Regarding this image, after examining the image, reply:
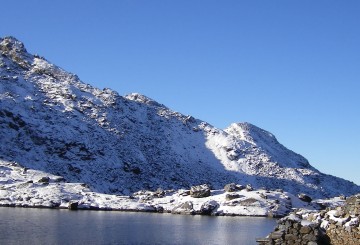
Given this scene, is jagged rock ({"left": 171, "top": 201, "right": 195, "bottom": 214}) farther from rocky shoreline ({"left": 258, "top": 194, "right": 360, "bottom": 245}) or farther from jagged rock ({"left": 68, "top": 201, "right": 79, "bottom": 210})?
rocky shoreline ({"left": 258, "top": 194, "right": 360, "bottom": 245})

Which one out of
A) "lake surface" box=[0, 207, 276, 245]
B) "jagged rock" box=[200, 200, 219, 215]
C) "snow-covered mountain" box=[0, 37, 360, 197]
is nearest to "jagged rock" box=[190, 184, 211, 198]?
"jagged rock" box=[200, 200, 219, 215]

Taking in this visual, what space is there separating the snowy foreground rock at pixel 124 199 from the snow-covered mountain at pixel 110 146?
1509cm

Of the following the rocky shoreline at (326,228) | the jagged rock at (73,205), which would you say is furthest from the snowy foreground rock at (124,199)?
the rocky shoreline at (326,228)

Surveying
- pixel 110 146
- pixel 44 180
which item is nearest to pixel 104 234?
pixel 44 180

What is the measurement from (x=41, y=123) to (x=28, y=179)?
43.9 meters

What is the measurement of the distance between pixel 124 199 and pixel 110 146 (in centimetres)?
4821

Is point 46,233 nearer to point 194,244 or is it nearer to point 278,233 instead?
point 194,244

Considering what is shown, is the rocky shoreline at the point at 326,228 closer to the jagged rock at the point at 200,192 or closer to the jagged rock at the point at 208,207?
the jagged rock at the point at 208,207

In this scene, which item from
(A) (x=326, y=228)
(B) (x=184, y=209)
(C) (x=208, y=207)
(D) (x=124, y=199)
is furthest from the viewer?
(D) (x=124, y=199)

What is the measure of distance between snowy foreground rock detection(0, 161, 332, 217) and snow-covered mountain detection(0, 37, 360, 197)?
49.5 ft

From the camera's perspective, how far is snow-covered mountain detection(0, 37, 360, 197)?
140 meters

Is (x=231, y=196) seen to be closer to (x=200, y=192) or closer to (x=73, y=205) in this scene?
(x=200, y=192)

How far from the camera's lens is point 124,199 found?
369ft

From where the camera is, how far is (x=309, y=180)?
18725 cm
